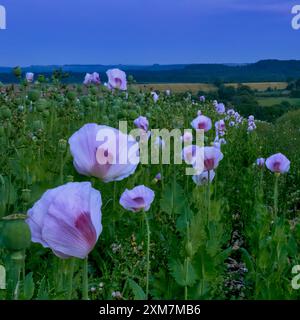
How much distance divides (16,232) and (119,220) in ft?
5.28

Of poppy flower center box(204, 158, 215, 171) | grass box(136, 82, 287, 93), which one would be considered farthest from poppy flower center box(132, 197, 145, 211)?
grass box(136, 82, 287, 93)

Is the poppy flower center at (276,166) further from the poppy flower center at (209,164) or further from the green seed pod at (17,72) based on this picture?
the green seed pod at (17,72)

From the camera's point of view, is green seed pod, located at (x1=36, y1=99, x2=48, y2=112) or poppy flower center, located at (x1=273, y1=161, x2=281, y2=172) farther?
green seed pod, located at (x1=36, y1=99, x2=48, y2=112)

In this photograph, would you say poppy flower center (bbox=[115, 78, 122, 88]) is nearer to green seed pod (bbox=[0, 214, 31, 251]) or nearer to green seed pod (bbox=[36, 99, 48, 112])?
green seed pod (bbox=[36, 99, 48, 112])

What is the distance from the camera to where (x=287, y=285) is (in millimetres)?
1987

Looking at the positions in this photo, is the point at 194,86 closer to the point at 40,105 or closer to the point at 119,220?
the point at 40,105

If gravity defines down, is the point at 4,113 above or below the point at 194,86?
below

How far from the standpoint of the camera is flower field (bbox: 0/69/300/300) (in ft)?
3.14

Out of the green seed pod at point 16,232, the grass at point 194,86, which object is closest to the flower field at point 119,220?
the green seed pod at point 16,232

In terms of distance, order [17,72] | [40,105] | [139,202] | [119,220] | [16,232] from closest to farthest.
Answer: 1. [16,232]
2. [139,202]
3. [119,220]
4. [40,105]
5. [17,72]

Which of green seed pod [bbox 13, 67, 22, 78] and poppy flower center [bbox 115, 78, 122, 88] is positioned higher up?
green seed pod [bbox 13, 67, 22, 78]

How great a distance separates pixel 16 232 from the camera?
3.03 ft

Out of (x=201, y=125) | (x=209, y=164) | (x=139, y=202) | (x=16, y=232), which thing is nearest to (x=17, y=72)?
(x=201, y=125)
